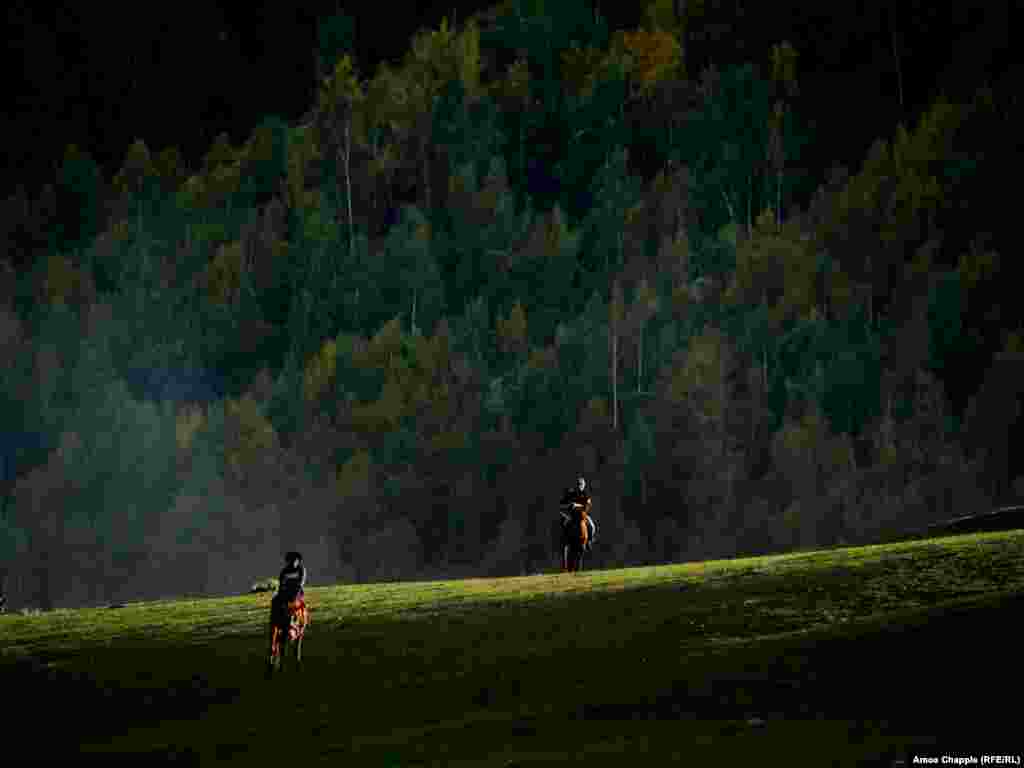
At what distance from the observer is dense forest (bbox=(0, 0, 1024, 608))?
132m

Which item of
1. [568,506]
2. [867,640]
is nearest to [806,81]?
[568,506]

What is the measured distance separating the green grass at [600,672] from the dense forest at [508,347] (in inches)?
3239

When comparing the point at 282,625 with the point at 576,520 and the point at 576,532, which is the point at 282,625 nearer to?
the point at 576,520

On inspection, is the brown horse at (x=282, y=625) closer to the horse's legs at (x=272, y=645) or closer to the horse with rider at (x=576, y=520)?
the horse's legs at (x=272, y=645)

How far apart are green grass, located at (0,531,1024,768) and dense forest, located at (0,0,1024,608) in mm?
82274

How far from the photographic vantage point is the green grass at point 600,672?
73.7ft

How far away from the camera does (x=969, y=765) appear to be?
1797cm

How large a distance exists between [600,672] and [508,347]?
11822 cm

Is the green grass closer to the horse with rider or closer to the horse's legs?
the horse's legs

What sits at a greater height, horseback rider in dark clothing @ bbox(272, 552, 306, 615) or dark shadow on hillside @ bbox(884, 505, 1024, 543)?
dark shadow on hillside @ bbox(884, 505, 1024, 543)

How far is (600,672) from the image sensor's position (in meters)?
30.1

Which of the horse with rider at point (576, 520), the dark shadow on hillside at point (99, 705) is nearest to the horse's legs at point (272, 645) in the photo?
the dark shadow on hillside at point (99, 705)

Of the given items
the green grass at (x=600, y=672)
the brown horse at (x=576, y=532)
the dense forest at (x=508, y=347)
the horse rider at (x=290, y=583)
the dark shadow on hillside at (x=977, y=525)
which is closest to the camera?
the green grass at (x=600, y=672)

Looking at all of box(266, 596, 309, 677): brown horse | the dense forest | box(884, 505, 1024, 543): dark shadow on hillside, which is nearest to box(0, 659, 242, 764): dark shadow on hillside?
box(266, 596, 309, 677): brown horse
